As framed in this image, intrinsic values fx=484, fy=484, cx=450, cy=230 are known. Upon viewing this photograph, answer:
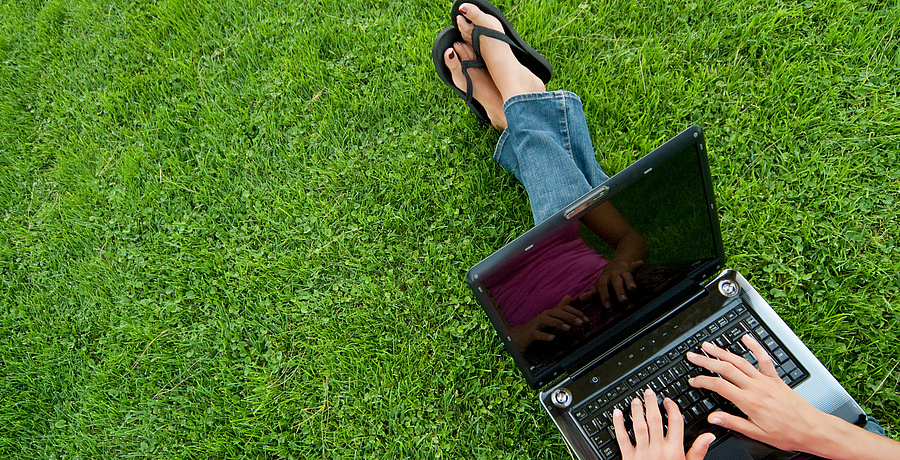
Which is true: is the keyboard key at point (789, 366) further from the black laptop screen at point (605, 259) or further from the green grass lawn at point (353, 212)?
the green grass lawn at point (353, 212)

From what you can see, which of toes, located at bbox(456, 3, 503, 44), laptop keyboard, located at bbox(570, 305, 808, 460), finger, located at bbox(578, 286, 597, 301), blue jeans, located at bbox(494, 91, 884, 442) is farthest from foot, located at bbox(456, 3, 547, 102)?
laptop keyboard, located at bbox(570, 305, 808, 460)

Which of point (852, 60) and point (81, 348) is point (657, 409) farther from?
point (81, 348)

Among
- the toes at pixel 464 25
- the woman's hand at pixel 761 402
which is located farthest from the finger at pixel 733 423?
the toes at pixel 464 25

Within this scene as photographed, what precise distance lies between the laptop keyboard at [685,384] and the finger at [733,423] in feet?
0.20

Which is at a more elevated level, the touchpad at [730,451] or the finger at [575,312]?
the finger at [575,312]

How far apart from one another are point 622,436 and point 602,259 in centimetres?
65

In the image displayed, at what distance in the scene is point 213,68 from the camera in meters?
3.03

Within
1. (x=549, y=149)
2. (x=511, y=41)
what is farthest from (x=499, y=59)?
(x=549, y=149)

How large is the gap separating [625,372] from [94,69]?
3.64 metres

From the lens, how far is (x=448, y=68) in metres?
2.74

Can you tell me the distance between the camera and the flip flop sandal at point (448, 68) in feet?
8.68

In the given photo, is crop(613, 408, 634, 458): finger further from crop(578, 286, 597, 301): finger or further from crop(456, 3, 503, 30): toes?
crop(456, 3, 503, 30): toes

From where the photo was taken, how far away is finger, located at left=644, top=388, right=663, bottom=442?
65.6 inches

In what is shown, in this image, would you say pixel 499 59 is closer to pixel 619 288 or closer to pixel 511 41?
pixel 511 41
